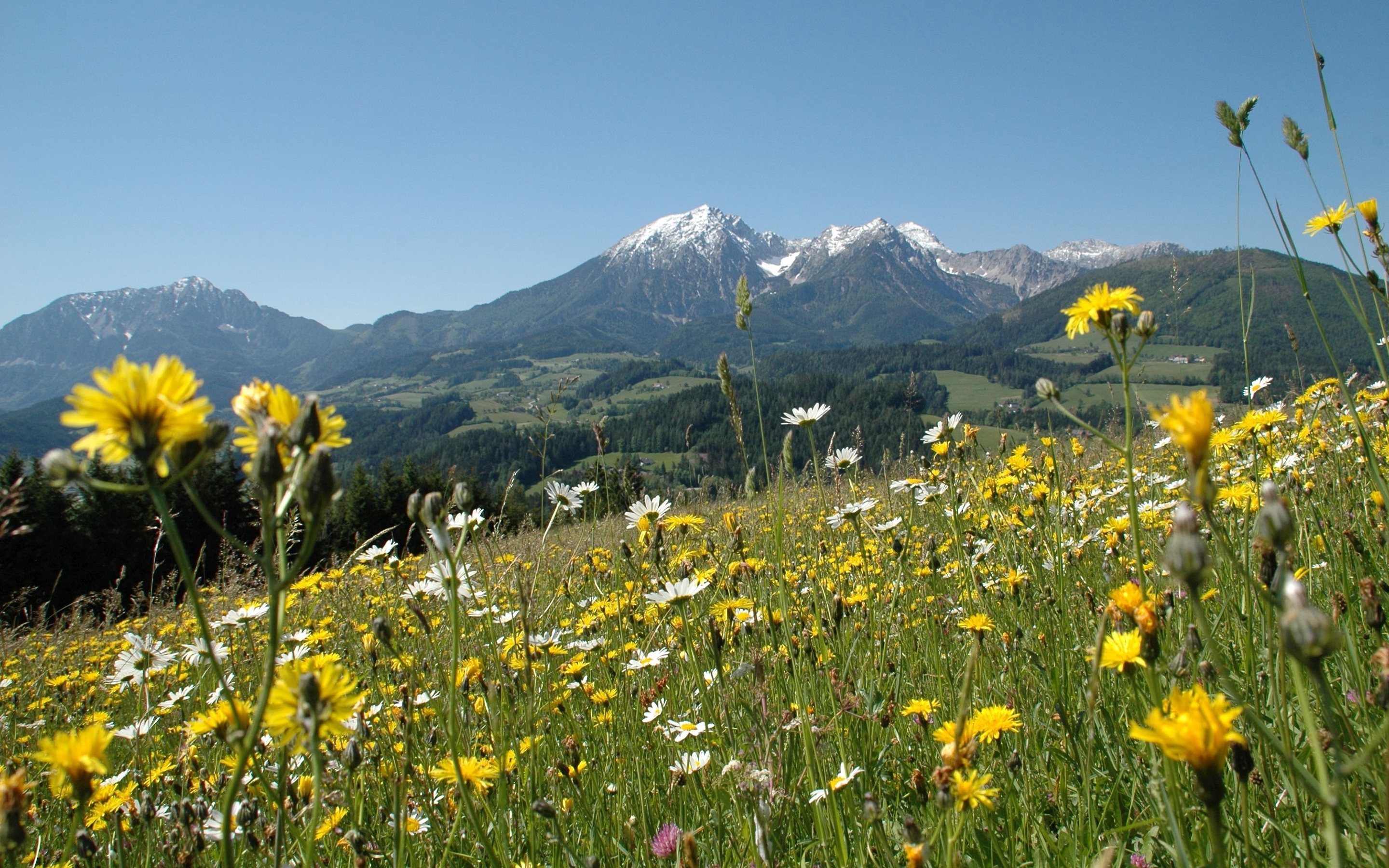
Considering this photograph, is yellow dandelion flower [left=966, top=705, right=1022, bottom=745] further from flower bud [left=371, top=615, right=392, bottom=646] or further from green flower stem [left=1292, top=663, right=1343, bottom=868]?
flower bud [left=371, top=615, right=392, bottom=646]

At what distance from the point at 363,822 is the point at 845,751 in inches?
56.3

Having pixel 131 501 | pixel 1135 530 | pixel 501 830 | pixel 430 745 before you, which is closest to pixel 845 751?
pixel 501 830

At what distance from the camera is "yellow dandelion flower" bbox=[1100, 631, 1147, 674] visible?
49.5 inches

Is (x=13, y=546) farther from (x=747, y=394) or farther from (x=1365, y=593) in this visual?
(x=747, y=394)

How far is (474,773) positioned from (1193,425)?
1713 mm

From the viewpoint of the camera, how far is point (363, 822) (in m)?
2.07

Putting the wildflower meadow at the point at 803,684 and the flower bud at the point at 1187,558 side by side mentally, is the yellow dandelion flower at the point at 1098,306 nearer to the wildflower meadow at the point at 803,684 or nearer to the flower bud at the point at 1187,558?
the wildflower meadow at the point at 803,684

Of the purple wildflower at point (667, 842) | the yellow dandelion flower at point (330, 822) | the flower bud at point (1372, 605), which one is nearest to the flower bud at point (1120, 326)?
the flower bud at point (1372, 605)

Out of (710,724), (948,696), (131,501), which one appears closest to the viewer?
(710,724)

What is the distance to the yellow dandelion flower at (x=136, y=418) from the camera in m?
0.82

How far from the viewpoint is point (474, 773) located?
1760 millimetres

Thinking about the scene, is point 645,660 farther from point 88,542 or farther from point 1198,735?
point 88,542

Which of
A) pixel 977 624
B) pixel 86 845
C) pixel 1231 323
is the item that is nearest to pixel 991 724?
pixel 977 624

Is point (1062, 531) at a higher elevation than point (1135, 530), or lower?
lower
